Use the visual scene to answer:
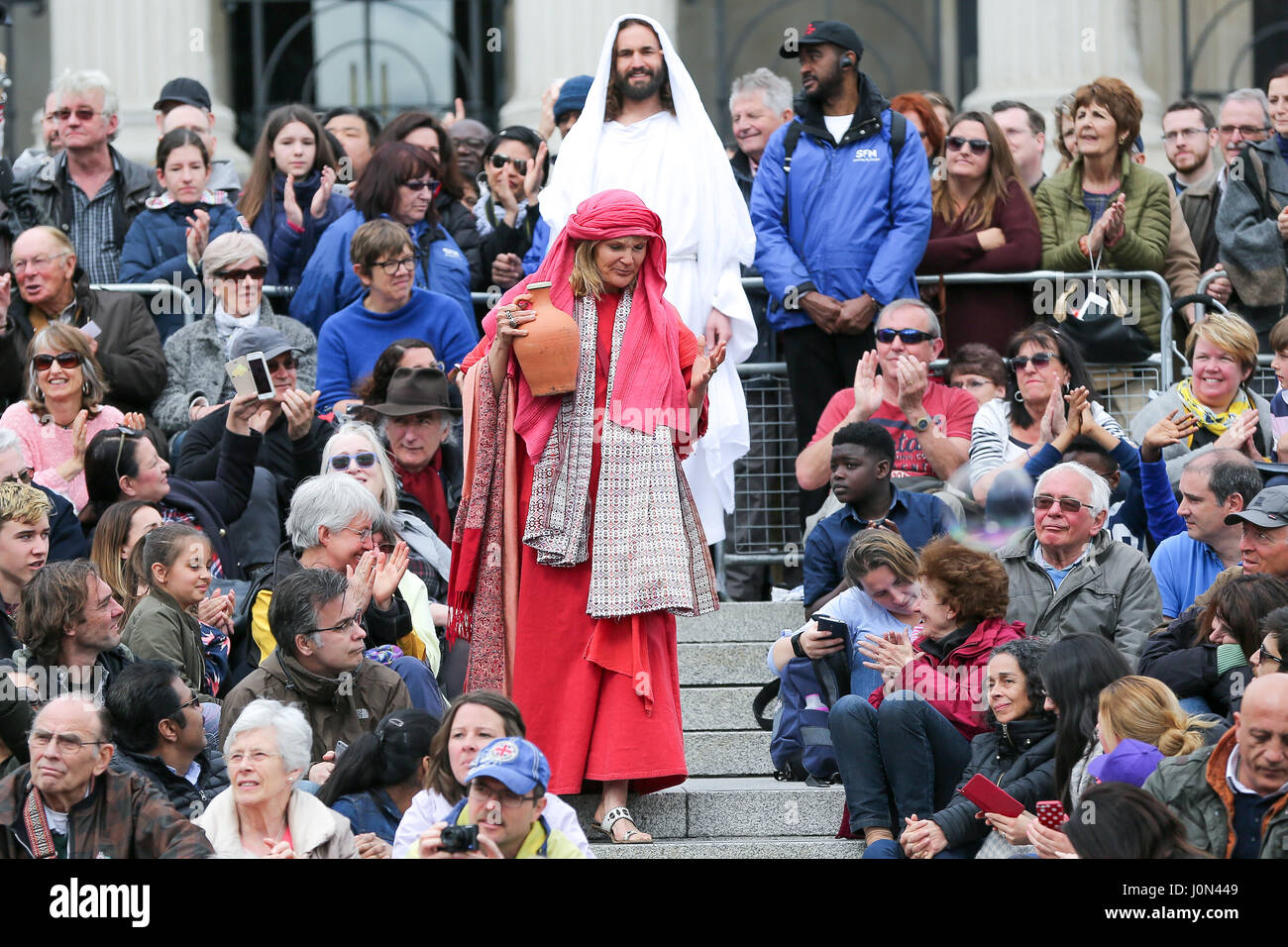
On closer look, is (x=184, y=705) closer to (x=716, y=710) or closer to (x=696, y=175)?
(x=716, y=710)

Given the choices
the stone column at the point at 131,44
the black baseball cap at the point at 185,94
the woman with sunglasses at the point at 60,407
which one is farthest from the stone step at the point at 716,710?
the stone column at the point at 131,44

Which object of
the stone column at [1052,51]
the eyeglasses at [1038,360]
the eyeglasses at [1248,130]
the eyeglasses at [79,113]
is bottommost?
the eyeglasses at [1038,360]

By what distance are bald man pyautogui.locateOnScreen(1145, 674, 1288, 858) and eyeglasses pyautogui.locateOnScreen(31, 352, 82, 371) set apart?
17.7 feet

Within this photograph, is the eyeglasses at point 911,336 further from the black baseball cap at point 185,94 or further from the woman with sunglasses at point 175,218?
the black baseball cap at point 185,94

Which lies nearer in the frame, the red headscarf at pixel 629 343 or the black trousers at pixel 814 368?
the red headscarf at pixel 629 343

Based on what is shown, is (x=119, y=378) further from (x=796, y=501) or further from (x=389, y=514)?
(x=796, y=501)

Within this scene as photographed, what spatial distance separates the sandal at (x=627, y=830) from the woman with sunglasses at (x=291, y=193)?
15.7ft

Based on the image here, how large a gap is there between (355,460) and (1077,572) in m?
2.95

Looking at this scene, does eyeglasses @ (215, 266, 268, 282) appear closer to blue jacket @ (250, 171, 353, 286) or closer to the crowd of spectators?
the crowd of spectators

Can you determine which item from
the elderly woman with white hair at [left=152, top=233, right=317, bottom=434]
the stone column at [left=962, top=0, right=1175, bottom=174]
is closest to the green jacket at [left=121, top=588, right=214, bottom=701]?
the elderly woman with white hair at [left=152, top=233, right=317, bottom=434]

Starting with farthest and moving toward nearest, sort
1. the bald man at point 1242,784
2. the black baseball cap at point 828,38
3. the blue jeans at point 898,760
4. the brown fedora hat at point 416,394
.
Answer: the black baseball cap at point 828,38
the brown fedora hat at point 416,394
the blue jeans at point 898,760
the bald man at point 1242,784

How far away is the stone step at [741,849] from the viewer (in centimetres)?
794

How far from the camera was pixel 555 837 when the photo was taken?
23.0 feet
